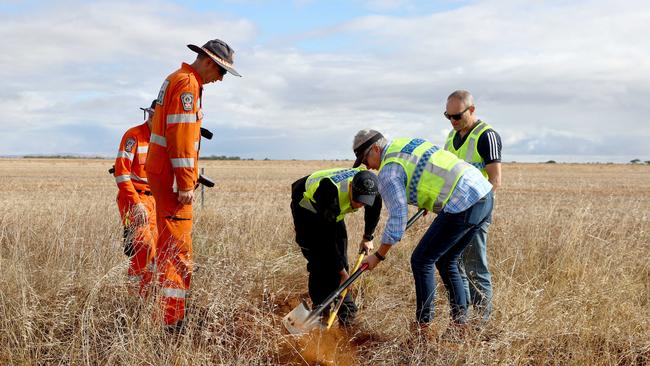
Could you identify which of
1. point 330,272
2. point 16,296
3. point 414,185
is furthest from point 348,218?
point 16,296

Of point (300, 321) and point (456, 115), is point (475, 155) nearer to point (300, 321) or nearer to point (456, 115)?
point (456, 115)

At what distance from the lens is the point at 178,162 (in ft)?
13.8

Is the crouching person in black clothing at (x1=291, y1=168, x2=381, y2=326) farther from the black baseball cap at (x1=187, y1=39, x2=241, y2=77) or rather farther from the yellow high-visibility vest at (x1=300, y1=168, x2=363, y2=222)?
the black baseball cap at (x1=187, y1=39, x2=241, y2=77)

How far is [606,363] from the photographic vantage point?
411 cm

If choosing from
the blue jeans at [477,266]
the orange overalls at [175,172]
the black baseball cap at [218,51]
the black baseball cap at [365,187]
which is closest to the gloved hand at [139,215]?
the orange overalls at [175,172]

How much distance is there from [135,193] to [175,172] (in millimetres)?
1486

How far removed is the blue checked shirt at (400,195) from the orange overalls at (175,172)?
1.37m

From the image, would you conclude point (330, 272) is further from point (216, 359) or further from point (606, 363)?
point (606, 363)

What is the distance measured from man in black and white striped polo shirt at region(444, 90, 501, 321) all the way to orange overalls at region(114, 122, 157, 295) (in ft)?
8.83

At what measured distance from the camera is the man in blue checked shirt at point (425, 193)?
4051 millimetres

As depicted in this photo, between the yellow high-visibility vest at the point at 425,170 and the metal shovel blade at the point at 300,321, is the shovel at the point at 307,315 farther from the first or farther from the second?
the yellow high-visibility vest at the point at 425,170

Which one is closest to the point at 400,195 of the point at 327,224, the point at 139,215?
the point at 327,224

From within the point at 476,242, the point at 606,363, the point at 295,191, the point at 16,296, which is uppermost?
the point at 295,191

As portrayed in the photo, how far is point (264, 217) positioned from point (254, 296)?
3.03 metres
